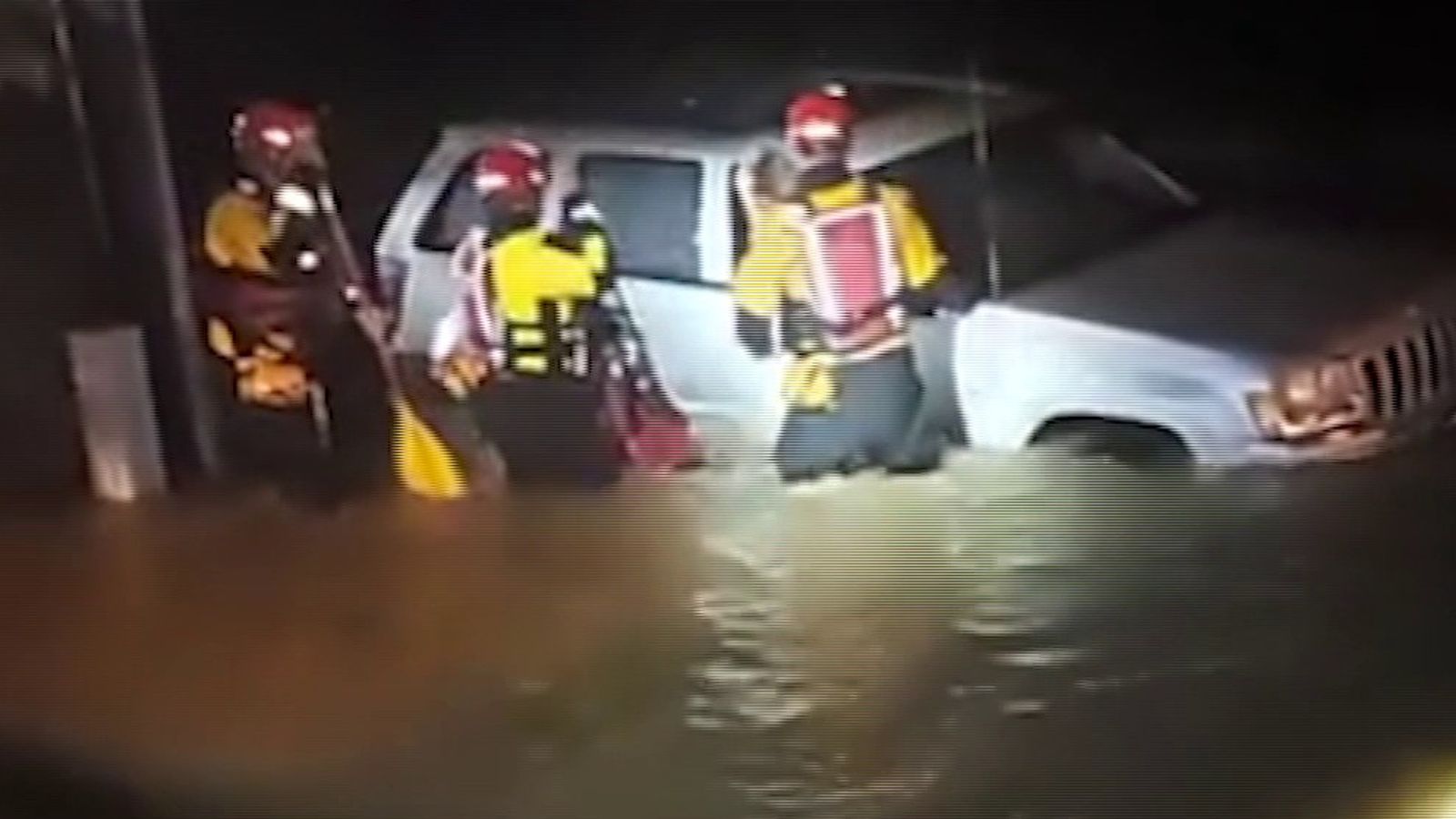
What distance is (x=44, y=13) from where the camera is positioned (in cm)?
133

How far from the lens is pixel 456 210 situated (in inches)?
51.8

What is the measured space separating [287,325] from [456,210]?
11 centimetres

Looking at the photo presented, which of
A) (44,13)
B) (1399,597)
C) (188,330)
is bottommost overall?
(1399,597)

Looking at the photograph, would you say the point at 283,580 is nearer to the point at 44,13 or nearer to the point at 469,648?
the point at 469,648

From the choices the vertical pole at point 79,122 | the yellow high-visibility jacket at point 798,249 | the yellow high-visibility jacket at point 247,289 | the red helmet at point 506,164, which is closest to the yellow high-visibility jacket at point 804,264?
the yellow high-visibility jacket at point 798,249

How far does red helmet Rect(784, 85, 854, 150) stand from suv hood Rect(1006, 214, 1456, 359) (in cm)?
13

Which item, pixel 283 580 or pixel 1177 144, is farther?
pixel 283 580

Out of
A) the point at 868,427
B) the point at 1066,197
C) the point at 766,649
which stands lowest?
the point at 766,649

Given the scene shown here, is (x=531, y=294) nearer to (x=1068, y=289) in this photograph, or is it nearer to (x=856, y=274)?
(x=856, y=274)

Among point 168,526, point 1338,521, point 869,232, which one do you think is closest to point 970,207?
point 869,232

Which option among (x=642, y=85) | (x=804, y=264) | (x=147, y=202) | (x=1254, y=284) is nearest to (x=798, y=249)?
(x=804, y=264)

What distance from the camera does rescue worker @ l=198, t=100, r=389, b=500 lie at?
4.37ft

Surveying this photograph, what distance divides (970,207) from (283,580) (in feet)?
1.34

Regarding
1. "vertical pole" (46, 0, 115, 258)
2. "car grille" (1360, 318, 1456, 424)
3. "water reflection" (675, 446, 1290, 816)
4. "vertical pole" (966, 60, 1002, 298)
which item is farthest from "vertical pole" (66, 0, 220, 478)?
"car grille" (1360, 318, 1456, 424)
